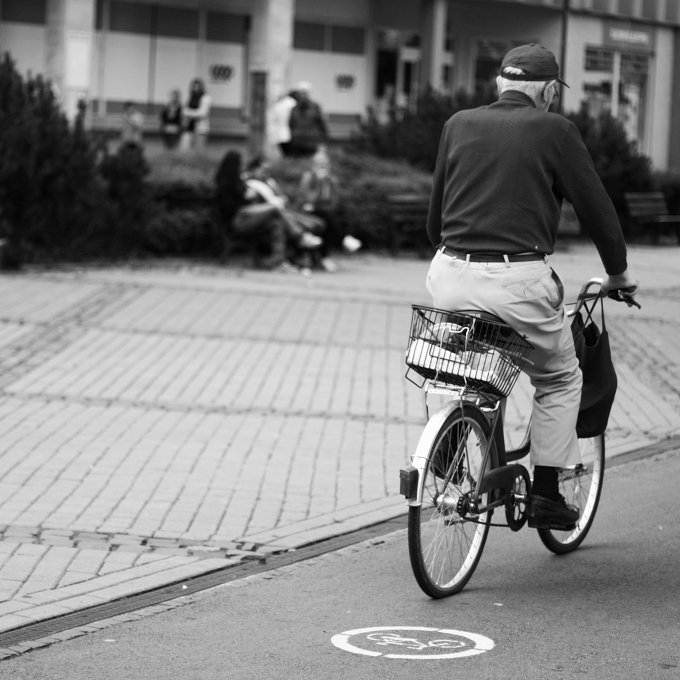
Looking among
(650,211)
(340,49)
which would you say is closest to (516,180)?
(650,211)

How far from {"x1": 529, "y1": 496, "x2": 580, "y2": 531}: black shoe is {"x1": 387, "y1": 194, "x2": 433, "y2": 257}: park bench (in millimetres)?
12945

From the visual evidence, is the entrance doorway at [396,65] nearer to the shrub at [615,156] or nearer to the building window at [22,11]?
the building window at [22,11]

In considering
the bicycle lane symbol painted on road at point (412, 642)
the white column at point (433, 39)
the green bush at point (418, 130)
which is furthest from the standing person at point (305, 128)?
the bicycle lane symbol painted on road at point (412, 642)

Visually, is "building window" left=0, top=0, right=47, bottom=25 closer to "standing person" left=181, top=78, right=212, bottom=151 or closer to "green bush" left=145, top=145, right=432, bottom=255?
"standing person" left=181, top=78, right=212, bottom=151

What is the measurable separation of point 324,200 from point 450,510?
38.0 feet

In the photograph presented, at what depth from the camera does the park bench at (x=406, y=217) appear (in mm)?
18188

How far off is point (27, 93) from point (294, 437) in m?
8.63

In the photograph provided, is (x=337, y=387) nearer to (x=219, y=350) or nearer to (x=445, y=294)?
(x=219, y=350)

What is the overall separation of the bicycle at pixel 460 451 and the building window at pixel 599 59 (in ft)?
111

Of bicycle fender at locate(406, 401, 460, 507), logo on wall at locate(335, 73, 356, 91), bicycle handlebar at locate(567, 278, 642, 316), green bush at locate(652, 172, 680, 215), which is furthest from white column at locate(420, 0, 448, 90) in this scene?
bicycle fender at locate(406, 401, 460, 507)

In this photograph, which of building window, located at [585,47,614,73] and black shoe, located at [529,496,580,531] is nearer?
black shoe, located at [529,496,580,531]

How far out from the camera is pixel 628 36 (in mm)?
38594

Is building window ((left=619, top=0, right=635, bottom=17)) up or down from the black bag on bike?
up

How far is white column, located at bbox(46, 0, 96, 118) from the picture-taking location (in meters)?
29.7
